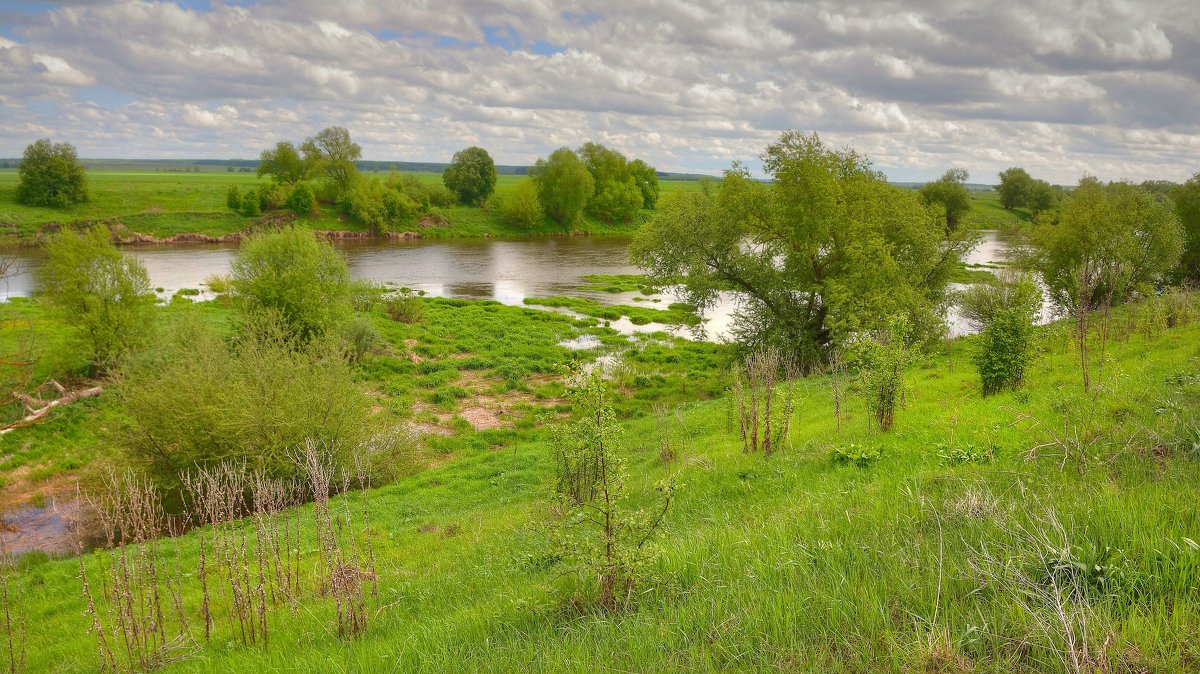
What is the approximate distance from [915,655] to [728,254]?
23.8 metres

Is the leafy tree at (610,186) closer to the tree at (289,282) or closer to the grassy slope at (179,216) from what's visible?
the grassy slope at (179,216)

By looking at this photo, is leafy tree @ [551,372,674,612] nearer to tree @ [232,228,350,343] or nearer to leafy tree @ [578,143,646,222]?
tree @ [232,228,350,343]

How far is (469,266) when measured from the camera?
60.1m

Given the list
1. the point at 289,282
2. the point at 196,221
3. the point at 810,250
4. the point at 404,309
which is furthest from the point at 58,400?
the point at 196,221

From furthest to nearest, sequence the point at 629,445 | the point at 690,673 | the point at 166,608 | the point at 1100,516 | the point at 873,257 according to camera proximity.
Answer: the point at 873,257 → the point at 629,445 → the point at 166,608 → the point at 1100,516 → the point at 690,673

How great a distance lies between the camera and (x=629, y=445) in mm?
17266

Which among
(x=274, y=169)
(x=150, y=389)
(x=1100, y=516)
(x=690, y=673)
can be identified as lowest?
(x=150, y=389)

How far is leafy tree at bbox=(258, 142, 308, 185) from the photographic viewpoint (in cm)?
8856

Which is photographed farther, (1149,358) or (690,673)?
(1149,358)

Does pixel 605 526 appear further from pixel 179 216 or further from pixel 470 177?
pixel 470 177

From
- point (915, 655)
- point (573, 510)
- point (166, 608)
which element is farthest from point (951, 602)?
point (166, 608)

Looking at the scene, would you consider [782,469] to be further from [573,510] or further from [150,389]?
A: [150,389]

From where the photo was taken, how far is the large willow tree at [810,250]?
922 inches

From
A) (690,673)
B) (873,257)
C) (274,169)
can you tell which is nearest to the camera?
(690,673)
